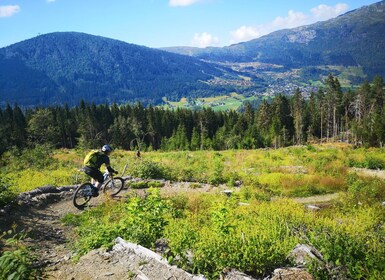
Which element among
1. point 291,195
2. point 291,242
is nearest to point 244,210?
point 291,242

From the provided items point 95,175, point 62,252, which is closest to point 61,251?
point 62,252

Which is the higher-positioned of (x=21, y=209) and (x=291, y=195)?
(x=21, y=209)

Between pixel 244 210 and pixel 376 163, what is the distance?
61.4 feet

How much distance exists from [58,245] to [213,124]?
93178mm

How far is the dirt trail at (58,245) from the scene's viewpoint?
7.30 metres

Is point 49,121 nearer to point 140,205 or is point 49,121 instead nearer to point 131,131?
point 131,131

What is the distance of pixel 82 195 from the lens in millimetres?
14094

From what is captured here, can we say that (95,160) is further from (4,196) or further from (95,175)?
(4,196)

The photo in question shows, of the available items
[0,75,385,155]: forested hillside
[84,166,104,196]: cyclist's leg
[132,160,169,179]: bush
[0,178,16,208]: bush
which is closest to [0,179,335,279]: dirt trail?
[0,178,16,208]: bush

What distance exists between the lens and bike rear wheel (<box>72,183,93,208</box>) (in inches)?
541

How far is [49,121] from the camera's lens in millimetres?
88562

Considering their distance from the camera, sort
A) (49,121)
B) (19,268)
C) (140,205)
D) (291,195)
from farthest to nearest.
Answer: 1. (49,121)
2. (291,195)
3. (140,205)
4. (19,268)

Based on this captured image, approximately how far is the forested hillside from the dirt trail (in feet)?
202

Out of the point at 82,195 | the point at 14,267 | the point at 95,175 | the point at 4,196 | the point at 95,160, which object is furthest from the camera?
the point at 82,195
